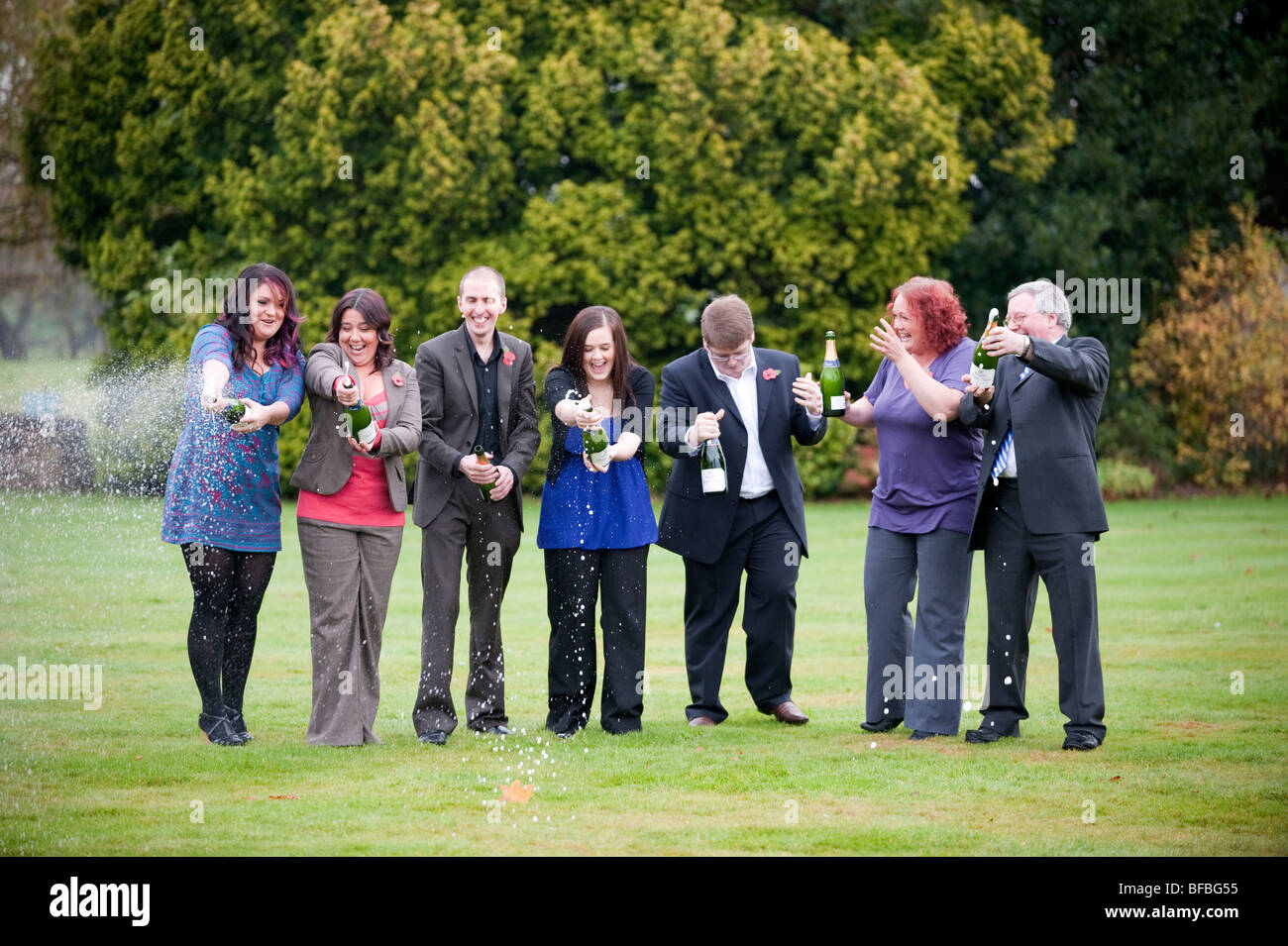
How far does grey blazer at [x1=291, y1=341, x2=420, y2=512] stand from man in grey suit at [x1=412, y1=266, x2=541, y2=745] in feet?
0.44

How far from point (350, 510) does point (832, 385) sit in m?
3.06

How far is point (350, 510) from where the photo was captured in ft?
27.8

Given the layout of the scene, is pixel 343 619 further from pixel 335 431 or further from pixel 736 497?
pixel 736 497

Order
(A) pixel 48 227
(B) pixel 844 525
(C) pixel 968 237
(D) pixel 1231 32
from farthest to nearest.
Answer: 1. (A) pixel 48 227
2. (D) pixel 1231 32
3. (C) pixel 968 237
4. (B) pixel 844 525

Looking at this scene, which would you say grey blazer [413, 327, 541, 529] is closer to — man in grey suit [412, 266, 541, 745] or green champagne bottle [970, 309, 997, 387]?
man in grey suit [412, 266, 541, 745]

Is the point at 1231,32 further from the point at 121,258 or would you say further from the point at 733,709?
the point at 733,709

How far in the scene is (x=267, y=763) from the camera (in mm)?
7973

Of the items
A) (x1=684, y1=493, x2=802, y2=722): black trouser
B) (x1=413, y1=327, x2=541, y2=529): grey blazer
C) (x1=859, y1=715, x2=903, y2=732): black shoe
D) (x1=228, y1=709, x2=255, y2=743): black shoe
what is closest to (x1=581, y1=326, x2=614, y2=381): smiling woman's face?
(x1=413, y1=327, x2=541, y2=529): grey blazer

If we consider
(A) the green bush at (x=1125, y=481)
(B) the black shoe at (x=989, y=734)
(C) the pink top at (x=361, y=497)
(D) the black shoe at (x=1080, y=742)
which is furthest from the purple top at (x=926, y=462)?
(A) the green bush at (x=1125, y=481)

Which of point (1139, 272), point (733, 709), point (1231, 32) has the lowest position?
point (733, 709)

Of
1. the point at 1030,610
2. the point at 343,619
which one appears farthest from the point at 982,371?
the point at 343,619

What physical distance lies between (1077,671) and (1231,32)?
104 ft

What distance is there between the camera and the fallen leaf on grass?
7.23m

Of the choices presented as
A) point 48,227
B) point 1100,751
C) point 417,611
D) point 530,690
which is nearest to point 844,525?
point 417,611
